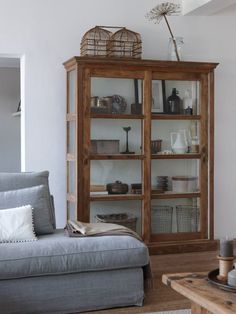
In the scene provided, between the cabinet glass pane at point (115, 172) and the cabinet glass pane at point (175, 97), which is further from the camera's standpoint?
the cabinet glass pane at point (175, 97)

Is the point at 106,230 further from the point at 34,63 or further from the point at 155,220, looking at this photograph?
the point at 34,63

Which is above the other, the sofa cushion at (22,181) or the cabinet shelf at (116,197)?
the sofa cushion at (22,181)

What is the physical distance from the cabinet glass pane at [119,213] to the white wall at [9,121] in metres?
2.57

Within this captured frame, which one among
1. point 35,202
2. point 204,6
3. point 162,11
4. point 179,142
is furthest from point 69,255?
point 204,6

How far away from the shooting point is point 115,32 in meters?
5.29

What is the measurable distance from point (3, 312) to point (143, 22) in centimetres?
338

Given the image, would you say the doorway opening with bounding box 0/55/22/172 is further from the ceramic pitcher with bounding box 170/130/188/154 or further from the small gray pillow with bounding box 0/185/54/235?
the small gray pillow with bounding box 0/185/54/235

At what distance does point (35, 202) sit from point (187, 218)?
2.00 metres

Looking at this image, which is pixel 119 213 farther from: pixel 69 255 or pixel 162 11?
pixel 162 11

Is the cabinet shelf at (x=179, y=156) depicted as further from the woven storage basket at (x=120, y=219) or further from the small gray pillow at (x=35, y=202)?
the small gray pillow at (x=35, y=202)

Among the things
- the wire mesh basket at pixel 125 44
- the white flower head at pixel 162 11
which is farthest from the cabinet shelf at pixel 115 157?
the white flower head at pixel 162 11

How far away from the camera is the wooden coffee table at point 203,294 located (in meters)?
2.51

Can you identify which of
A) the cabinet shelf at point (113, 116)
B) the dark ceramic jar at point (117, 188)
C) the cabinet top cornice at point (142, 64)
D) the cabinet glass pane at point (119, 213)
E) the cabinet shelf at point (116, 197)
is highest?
the cabinet top cornice at point (142, 64)

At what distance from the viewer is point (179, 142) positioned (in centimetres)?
543
